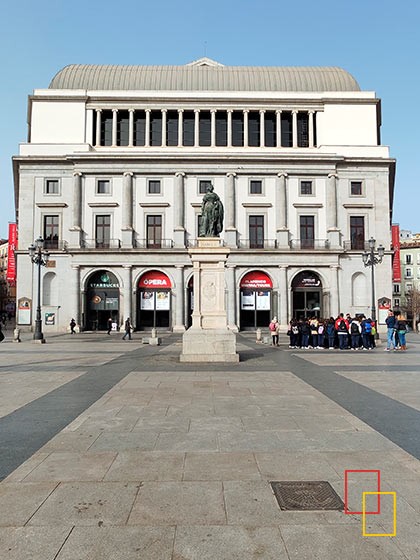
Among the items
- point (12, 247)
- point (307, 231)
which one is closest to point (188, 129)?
point (307, 231)

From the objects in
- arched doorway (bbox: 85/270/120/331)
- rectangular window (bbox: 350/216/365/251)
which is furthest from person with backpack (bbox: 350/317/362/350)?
arched doorway (bbox: 85/270/120/331)

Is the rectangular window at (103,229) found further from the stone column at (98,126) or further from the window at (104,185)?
the stone column at (98,126)

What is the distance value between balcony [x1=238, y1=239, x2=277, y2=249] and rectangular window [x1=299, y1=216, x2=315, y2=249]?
9.91 ft

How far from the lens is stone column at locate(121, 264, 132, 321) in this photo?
4219 cm

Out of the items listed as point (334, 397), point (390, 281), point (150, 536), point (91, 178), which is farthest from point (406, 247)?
point (150, 536)

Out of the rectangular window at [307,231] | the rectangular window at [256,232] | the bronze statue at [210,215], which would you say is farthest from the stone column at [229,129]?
the bronze statue at [210,215]

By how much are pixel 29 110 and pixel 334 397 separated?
4940 cm

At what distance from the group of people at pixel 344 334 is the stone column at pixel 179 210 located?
21.4 m

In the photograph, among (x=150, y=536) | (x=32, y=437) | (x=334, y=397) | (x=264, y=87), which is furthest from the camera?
(x=264, y=87)

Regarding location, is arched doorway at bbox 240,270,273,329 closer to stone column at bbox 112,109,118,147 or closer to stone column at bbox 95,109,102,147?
stone column at bbox 112,109,118,147

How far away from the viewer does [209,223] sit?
1745cm

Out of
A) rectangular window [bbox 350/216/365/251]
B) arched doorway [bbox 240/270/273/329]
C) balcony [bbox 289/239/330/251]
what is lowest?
arched doorway [bbox 240/270/273/329]

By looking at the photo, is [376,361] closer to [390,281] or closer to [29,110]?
[390,281]

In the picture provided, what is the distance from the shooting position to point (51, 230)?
145ft
